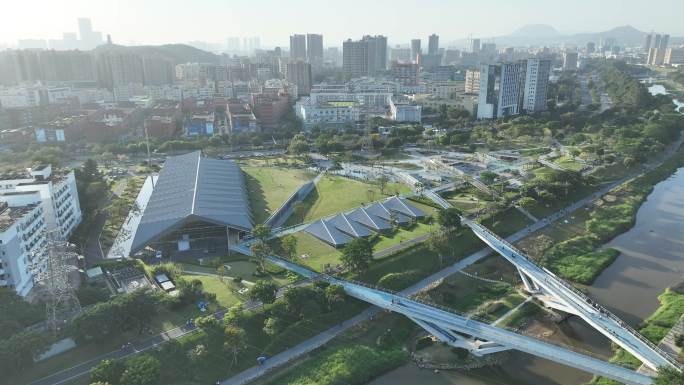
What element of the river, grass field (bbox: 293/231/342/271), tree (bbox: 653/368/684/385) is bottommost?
the river

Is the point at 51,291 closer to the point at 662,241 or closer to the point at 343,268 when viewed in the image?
the point at 343,268

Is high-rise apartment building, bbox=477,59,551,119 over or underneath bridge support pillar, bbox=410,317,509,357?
over

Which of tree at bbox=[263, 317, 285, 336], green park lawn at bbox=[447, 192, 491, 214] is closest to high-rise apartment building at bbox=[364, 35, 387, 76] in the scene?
green park lawn at bbox=[447, 192, 491, 214]

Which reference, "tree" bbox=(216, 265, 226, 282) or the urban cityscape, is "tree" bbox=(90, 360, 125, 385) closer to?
the urban cityscape

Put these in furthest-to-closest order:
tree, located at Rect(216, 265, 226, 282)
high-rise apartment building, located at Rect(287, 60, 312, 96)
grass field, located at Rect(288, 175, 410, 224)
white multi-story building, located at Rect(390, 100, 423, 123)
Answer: high-rise apartment building, located at Rect(287, 60, 312, 96) → white multi-story building, located at Rect(390, 100, 423, 123) → grass field, located at Rect(288, 175, 410, 224) → tree, located at Rect(216, 265, 226, 282)

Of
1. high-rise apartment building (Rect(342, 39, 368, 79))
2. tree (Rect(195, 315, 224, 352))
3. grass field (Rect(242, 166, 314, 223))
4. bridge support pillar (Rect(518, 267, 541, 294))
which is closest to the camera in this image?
tree (Rect(195, 315, 224, 352))

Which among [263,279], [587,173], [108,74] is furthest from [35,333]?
[108,74]

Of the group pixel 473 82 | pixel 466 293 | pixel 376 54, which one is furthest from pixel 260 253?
pixel 376 54
